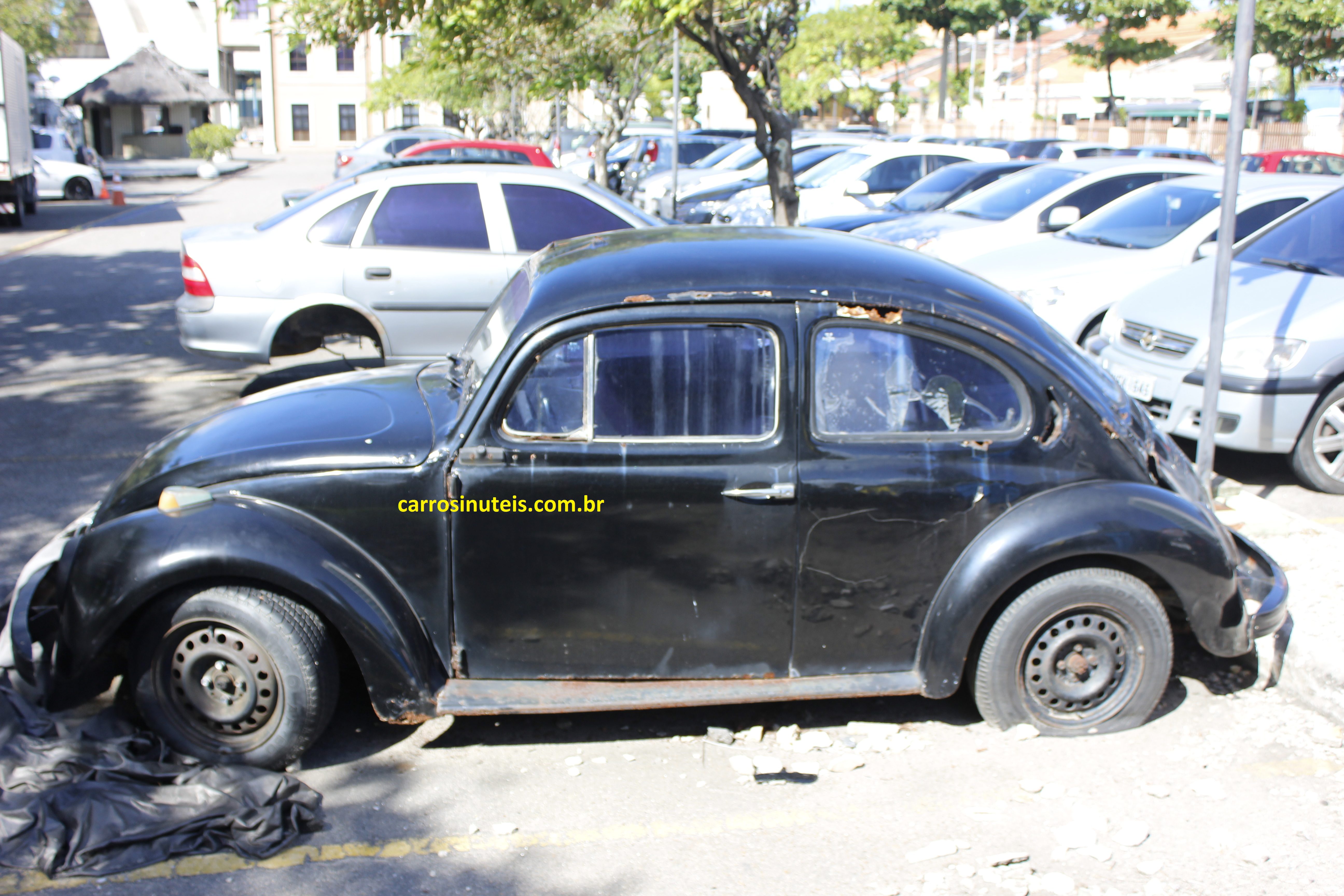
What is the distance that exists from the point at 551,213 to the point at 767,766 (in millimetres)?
5442

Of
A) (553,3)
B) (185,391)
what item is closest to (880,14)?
(553,3)

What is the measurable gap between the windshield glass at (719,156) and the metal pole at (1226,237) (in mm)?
15630

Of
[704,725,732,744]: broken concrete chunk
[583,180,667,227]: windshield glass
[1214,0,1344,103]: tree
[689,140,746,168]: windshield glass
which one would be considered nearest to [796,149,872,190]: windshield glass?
[689,140,746,168]: windshield glass

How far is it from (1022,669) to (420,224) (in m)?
5.76

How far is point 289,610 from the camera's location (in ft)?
12.3

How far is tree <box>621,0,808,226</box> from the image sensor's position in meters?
9.22

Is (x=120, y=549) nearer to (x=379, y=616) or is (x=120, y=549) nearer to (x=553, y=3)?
(x=379, y=616)

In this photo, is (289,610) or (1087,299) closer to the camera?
(289,610)

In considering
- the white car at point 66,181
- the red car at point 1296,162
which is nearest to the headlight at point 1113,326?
the red car at point 1296,162

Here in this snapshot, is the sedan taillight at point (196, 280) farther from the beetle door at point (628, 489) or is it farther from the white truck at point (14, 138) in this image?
the white truck at point (14, 138)

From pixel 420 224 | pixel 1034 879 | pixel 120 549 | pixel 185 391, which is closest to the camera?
pixel 1034 879

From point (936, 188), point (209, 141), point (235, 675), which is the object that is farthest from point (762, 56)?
point (209, 141)

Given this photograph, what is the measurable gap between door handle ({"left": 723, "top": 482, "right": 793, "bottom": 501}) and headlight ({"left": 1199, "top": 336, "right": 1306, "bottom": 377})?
12.5ft

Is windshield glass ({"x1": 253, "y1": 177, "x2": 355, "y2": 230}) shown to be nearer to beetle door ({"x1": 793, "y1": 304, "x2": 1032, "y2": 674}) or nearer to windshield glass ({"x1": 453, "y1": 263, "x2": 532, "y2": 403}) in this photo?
windshield glass ({"x1": 453, "y1": 263, "x2": 532, "y2": 403})
